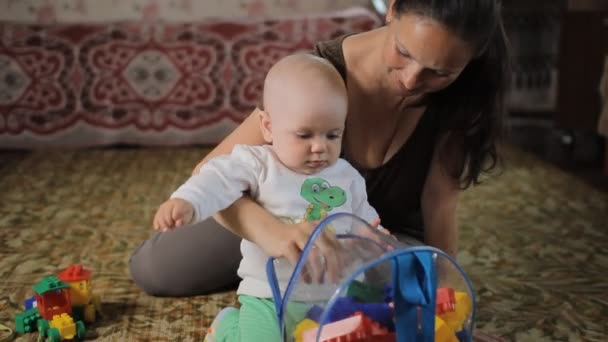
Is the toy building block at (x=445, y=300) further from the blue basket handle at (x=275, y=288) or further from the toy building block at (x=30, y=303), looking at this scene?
the toy building block at (x=30, y=303)

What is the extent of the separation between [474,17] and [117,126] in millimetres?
2143

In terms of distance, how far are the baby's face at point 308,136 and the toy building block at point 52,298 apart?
1.52 feet

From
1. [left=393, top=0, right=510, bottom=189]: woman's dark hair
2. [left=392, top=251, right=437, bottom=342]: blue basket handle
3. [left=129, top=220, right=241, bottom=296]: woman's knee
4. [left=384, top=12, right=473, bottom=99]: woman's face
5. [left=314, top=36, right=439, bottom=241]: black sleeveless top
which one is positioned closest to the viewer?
[left=392, top=251, right=437, bottom=342]: blue basket handle

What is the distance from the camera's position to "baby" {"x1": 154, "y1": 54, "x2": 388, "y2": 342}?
0.88m

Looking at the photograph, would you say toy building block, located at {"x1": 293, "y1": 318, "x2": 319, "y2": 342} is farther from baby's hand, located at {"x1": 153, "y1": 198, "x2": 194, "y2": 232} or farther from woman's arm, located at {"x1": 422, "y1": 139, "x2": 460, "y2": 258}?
woman's arm, located at {"x1": 422, "y1": 139, "x2": 460, "y2": 258}

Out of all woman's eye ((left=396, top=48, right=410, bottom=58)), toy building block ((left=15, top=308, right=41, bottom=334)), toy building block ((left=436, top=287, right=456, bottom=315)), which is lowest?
toy building block ((left=15, top=308, right=41, bottom=334))

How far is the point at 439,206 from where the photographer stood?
124cm

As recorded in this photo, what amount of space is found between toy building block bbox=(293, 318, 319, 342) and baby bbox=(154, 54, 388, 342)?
0.33 ft

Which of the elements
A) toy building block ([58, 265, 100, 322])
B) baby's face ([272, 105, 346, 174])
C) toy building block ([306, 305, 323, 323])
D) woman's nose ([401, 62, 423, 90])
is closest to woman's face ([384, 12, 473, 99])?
woman's nose ([401, 62, 423, 90])

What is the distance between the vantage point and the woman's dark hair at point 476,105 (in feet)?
3.43

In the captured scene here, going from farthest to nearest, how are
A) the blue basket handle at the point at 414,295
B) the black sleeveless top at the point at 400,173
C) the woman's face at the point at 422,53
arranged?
the black sleeveless top at the point at 400,173, the woman's face at the point at 422,53, the blue basket handle at the point at 414,295

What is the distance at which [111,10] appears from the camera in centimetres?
338

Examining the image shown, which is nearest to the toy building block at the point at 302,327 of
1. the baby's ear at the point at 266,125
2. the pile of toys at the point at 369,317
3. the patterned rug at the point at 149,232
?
the pile of toys at the point at 369,317

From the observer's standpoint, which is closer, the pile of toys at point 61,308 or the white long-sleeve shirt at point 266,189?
the white long-sleeve shirt at point 266,189
